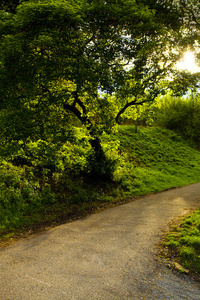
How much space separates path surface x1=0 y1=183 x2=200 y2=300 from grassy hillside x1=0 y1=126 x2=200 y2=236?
1400 millimetres

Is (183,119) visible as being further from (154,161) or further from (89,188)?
(89,188)

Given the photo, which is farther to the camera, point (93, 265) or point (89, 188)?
point (89, 188)

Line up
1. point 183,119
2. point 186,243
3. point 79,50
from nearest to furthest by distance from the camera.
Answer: point 186,243 < point 79,50 < point 183,119

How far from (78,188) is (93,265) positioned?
22.9 feet

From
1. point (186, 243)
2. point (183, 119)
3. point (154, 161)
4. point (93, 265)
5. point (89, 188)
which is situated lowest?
point (93, 265)

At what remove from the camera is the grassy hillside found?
31.2 ft

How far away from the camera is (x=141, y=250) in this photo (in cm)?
661

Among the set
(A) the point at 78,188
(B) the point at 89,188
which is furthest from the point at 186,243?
(B) the point at 89,188

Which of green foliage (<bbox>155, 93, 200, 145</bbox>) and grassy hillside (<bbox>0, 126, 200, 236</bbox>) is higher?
green foliage (<bbox>155, 93, 200, 145</bbox>)

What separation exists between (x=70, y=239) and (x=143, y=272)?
283 centimetres

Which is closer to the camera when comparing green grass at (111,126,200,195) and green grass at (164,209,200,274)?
green grass at (164,209,200,274)

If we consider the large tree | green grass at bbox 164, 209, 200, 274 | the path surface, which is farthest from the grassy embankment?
green grass at bbox 164, 209, 200, 274

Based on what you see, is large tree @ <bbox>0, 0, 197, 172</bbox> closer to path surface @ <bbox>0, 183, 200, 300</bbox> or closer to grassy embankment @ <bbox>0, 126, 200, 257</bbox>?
grassy embankment @ <bbox>0, 126, 200, 257</bbox>

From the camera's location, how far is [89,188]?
44.1 feet
